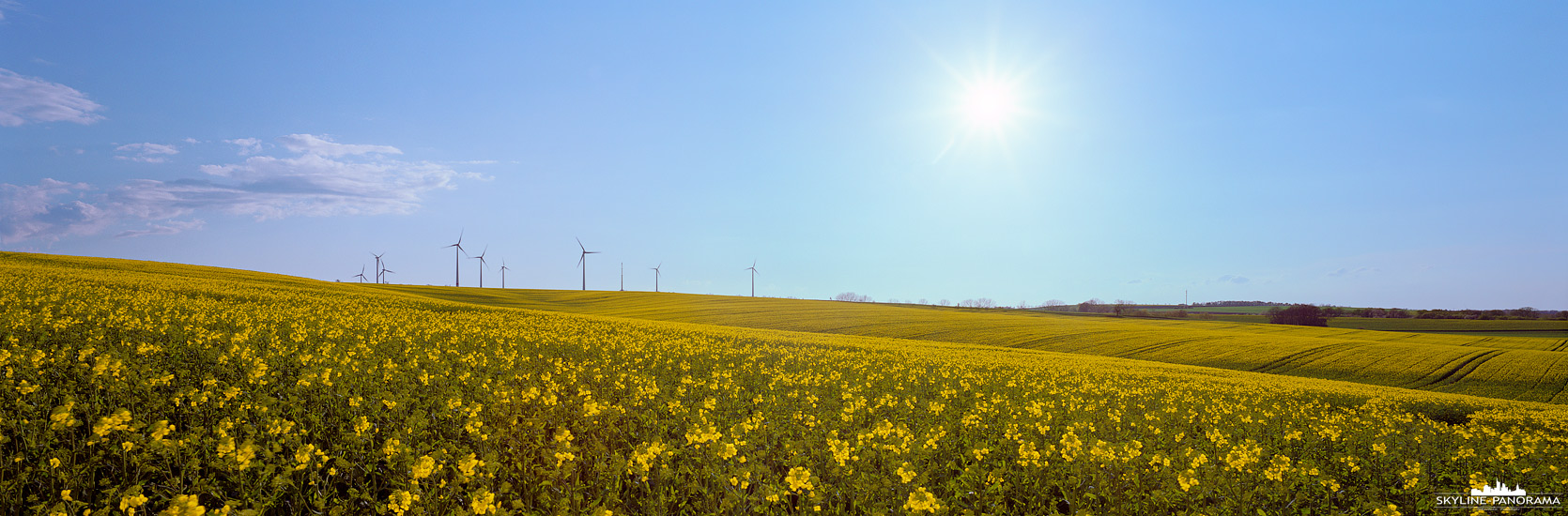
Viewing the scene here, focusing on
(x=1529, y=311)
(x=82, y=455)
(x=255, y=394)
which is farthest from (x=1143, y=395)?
(x=1529, y=311)

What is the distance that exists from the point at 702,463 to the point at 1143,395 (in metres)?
11.7

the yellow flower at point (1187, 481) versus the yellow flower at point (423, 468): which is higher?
the yellow flower at point (423, 468)

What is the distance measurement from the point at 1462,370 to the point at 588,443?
166ft

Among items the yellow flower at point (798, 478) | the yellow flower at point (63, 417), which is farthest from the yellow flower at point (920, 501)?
the yellow flower at point (63, 417)

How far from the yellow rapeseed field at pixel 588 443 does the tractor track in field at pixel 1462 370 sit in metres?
30.3

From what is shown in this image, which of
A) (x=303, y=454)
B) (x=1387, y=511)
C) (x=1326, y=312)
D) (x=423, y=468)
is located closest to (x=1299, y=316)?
(x=1326, y=312)

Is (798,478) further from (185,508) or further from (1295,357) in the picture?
(1295,357)

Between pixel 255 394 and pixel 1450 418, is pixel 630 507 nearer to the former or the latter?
pixel 255 394

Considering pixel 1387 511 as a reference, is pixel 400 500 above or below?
above

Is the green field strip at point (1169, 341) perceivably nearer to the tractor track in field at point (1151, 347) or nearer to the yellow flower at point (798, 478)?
the tractor track in field at point (1151, 347)

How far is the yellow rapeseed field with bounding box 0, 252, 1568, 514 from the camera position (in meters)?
5.09

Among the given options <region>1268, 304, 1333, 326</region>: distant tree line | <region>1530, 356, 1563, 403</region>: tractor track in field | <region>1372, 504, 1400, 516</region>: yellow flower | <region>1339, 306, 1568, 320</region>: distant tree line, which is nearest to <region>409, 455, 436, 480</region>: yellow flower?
<region>1372, 504, 1400, 516</region>: yellow flower

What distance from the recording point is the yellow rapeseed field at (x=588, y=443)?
5.09 m

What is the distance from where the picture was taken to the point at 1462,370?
36625 mm
